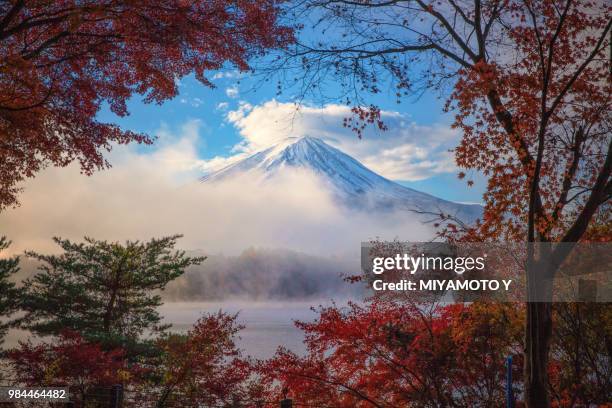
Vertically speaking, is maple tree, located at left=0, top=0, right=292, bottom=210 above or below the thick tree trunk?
above

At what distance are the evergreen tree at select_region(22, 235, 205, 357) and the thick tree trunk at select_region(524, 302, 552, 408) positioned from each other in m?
11.0

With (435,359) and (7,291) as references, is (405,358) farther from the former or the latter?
(7,291)

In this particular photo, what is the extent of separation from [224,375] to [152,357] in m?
3.93

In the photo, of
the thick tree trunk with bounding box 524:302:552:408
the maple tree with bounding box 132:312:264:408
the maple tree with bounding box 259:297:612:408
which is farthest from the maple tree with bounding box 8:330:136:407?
the thick tree trunk with bounding box 524:302:552:408

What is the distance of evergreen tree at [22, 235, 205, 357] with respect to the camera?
14500 millimetres

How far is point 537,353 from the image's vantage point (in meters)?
5.83

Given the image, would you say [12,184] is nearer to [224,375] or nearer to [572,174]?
[224,375]

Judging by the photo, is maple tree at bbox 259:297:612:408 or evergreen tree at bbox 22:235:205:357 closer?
maple tree at bbox 259:297:612:408

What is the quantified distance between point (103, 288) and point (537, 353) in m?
12.0

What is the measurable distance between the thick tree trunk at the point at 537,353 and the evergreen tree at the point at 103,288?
1096 cm

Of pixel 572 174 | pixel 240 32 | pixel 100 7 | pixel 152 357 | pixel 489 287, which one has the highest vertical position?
pixel 240 32

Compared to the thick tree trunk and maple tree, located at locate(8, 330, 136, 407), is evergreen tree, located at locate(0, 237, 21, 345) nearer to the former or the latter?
maple tree, located at locate(8, 330, 136, 407)

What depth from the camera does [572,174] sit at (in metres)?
6.57

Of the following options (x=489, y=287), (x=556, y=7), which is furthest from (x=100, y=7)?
(x=489, y=287)
